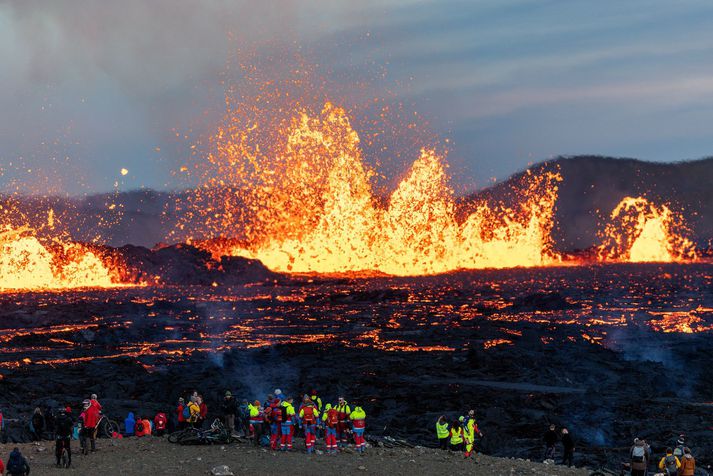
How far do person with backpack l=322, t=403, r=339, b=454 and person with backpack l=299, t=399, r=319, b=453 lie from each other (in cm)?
36

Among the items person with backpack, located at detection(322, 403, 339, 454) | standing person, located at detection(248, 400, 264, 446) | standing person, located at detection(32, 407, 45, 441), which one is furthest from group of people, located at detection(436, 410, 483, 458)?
standing person, located at detection(32, 407, 45, 441)

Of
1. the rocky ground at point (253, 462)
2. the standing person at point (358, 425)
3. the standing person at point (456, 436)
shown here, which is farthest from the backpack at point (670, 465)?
the standing person at point (358, 425)

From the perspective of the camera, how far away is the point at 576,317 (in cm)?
9581

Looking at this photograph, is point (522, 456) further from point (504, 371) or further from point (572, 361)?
point (572, 361)

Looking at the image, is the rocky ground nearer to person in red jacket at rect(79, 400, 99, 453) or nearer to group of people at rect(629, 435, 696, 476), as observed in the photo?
person in red jacket at rect(79, 400, 99, 453)

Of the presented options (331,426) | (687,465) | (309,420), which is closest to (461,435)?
(331,426)

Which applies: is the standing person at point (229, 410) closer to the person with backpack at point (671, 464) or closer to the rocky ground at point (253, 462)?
the rocky ground at point (253, 462)

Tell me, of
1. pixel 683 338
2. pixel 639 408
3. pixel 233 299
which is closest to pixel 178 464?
pixel 639 408

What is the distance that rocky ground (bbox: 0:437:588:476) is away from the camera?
25312 millimetres

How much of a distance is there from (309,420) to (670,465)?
10135 millimetres

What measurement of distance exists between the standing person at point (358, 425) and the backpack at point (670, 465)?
8.51 metres

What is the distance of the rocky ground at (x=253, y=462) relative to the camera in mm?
25312

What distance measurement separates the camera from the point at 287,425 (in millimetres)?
27188

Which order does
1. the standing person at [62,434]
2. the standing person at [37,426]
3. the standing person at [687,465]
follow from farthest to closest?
the standing person at [37,426] → the standing person at [62,434] → the standing person at [687,465]
